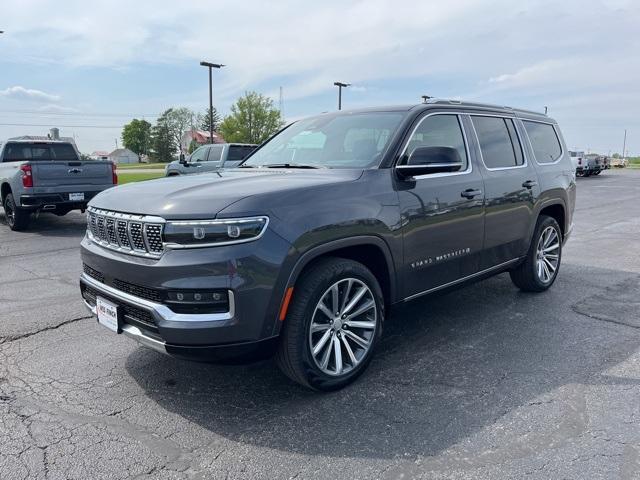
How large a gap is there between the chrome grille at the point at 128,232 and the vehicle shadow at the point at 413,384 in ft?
3.28

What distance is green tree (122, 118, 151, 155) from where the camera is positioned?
121m

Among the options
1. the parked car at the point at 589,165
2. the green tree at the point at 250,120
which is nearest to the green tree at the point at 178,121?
the green tree at the point at 250,120

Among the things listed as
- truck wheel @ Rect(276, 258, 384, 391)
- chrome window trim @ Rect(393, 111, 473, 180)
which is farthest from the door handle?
truck wheel @ Rect(276, 258, 384, 391)

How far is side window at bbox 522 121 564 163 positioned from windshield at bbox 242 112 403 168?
84.3 inches

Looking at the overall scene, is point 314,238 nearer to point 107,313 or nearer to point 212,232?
point 212,232

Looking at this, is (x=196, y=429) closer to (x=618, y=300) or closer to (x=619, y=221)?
(x=618, y=300)

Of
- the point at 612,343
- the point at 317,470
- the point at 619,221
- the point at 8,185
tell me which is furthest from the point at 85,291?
the point at 619,221

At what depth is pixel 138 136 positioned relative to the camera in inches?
4783

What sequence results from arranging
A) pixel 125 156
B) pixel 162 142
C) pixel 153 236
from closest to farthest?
1. pixel 153 236
2. pixel 162 142
3. pixel 125 156

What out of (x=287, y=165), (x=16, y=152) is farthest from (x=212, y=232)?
(x=16, y=152)

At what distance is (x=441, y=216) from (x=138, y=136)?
128m

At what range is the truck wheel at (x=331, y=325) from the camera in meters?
3.08

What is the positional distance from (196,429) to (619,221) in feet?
39.0

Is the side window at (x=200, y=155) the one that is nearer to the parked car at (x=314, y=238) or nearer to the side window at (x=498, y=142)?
the parked car at (x=314, y=238)
